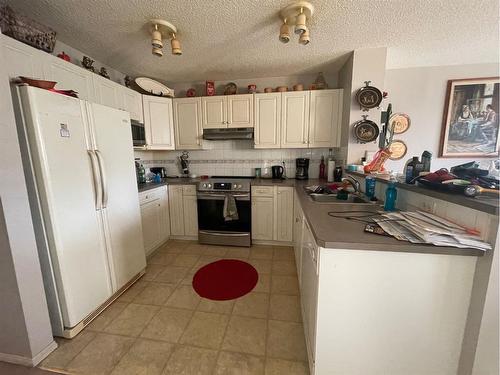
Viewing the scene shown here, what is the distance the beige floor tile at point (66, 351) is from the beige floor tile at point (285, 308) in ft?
4.43

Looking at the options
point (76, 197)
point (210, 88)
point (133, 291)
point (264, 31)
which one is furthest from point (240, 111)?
point (133, 291)

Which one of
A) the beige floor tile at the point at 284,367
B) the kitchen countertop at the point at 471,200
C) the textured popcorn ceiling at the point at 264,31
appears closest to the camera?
the kitchen countertop at the point at 471,200

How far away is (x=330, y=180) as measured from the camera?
113 inches

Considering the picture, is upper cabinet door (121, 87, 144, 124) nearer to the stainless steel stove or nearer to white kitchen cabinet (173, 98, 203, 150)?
white kitchen cabinet (173, 98, 203, 150)

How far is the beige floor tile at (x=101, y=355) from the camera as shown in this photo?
1260 mm

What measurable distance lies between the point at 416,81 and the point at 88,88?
3.94 metres

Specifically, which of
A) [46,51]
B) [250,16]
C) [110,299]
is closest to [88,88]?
[46,51]

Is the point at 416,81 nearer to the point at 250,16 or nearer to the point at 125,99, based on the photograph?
the point at 250,16

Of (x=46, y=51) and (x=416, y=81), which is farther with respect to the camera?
(x=416, y=81)

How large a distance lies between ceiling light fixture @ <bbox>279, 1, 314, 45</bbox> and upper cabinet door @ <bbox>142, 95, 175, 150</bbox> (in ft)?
6.64

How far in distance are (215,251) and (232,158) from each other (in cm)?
147

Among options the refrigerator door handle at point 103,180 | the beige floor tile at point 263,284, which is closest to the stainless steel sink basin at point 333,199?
the beige floor tile at point 263,284

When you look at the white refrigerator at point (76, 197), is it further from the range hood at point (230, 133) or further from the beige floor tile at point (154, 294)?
the range hood at point (230, 133)

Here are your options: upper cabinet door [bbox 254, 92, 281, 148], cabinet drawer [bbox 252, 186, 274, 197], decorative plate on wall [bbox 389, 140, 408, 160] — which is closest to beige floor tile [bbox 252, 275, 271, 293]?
cabinet drawer [bbox 252, 186, 274, 197]
